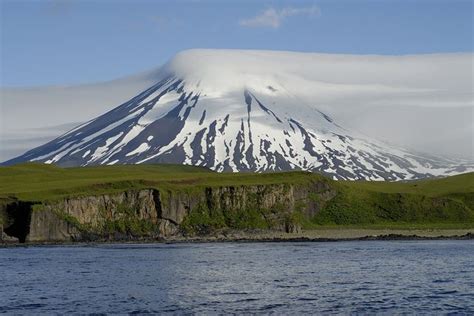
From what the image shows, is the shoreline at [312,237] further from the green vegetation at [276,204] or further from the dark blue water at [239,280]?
the dark blue water at [239,280]

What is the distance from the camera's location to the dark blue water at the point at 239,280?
54625 millimetres

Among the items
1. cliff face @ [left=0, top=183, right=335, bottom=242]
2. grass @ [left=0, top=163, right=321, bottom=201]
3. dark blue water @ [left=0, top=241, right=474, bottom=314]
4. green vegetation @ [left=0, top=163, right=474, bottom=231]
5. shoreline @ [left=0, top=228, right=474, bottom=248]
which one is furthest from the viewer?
green vegetation @ [left=0, top=163, right=474, bottom=231]

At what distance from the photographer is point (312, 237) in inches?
5108

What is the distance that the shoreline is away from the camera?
402 feet

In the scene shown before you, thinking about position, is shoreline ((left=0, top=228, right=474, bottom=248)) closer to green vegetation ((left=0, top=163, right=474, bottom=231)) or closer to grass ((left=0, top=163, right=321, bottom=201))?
green vegetation ((left=0, top=163, right=474, bottom=231))

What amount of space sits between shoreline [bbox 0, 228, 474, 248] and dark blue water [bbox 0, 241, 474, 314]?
1902 cm

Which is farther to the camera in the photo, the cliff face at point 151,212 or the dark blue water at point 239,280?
the cliff face at point 151,212

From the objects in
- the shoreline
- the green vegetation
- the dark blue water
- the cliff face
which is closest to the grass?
the green vegetation

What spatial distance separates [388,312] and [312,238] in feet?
250

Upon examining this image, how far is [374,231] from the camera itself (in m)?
136

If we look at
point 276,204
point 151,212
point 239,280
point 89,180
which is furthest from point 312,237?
point 239,280

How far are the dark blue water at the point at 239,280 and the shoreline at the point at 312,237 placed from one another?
749 inches

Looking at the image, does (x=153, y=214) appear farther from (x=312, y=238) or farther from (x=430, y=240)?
(x=430, y=240)

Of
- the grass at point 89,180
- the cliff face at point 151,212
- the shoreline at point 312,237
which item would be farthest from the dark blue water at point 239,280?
the grass at point 89,180
